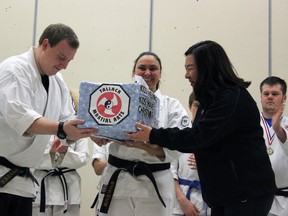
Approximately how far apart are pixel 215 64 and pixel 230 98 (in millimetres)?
207

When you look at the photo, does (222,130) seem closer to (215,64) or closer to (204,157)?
(204,157)

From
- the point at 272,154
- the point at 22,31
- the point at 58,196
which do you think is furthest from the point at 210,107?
the point at 22,31

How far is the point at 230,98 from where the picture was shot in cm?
169

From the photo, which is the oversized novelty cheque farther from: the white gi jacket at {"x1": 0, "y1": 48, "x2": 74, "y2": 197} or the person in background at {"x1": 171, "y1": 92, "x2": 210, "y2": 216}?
the person in background at {"x1": 171, "y1": 92, "x2": 210, "y2": 216}

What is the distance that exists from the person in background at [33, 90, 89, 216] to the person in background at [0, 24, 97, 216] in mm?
772

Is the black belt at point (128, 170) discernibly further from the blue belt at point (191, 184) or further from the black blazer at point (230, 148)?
the blue belt at point (191, 184)

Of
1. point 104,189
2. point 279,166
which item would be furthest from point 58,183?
point 279,166

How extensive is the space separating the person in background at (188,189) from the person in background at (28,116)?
1.07 metres

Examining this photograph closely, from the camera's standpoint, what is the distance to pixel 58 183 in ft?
9.50

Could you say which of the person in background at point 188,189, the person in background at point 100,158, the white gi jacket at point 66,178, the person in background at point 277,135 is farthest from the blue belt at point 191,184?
the white gi jacket at point 66,178

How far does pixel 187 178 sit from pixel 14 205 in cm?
135

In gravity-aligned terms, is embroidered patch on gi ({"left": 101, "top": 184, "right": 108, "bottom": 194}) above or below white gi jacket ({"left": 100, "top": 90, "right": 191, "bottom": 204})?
below

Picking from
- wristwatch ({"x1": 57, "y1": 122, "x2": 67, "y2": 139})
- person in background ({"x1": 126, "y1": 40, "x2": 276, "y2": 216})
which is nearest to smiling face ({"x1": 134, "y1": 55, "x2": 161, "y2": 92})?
person in background ({"x1": 126, "y1": 40, "x2": 276, "y2": 216})

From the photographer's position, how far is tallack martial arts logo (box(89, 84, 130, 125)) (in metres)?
1.78
